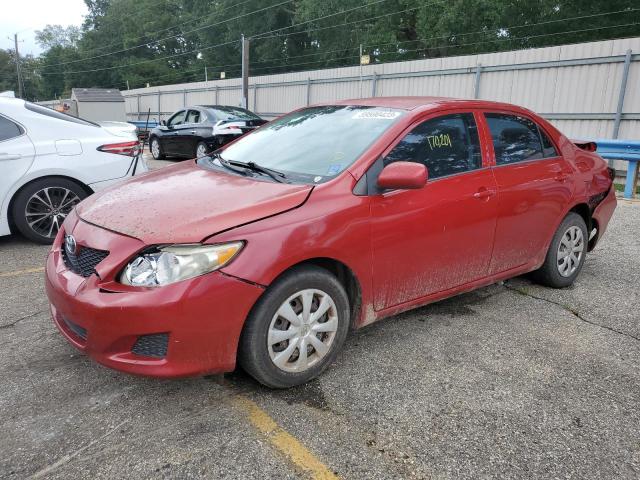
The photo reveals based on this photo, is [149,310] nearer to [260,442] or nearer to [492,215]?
[260,442]

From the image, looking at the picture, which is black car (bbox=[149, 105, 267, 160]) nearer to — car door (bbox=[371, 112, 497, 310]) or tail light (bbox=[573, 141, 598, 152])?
tail light (bbox=[573, 141, 598, 152])

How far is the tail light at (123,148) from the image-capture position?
5.69 m

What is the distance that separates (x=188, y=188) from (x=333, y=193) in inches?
33.6

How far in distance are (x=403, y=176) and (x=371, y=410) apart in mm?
1247

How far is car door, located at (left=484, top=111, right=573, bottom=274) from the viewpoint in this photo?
3.72 meters

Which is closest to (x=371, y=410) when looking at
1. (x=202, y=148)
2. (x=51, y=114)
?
(x=51, y=114)

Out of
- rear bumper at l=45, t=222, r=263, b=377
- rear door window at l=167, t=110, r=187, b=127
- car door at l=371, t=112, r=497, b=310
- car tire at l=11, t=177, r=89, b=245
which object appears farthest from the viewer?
rear door window at l=167, t=110, r=187, b=127

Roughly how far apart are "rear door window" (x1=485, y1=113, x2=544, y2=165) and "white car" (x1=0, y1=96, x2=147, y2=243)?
3979 millimetres

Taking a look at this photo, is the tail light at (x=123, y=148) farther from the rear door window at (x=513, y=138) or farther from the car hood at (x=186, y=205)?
the rear door window at (x=513, y=138)

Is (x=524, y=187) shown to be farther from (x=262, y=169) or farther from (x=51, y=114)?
(x=51, y=114)

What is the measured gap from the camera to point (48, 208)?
5445 mm

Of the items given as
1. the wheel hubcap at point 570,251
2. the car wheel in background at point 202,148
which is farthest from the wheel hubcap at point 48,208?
the car wheel in background at point 202,148

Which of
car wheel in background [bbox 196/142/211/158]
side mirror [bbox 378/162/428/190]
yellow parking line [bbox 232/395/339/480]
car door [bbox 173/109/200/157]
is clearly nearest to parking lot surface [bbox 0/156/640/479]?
yellow parking line [bbox 232/395/339/480]

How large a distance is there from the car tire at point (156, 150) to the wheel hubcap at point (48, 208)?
30.9 ft
